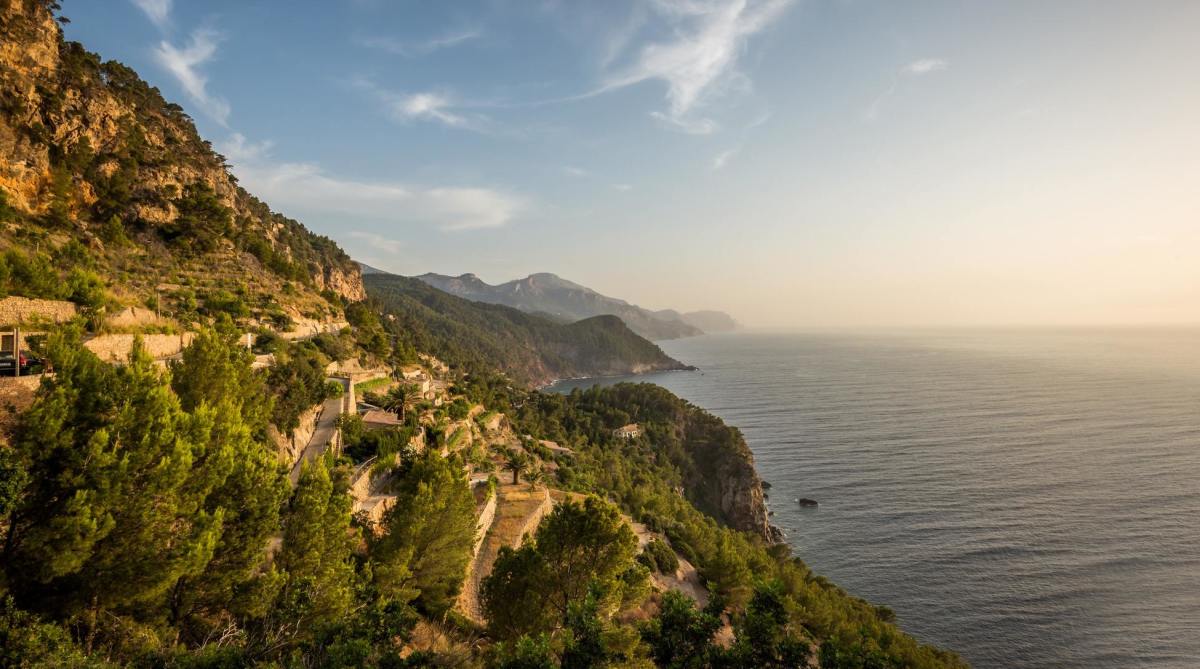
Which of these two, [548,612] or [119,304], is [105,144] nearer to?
[119,304]

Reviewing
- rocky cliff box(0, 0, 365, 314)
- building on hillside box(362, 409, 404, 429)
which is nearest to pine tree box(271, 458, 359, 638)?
building on hillside box(362, 409, 404, 429)

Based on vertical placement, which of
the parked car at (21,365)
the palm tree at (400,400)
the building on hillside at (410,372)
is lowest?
the palm tree at (400,400)

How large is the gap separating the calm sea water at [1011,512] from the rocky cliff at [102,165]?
227 feet

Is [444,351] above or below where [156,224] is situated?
below

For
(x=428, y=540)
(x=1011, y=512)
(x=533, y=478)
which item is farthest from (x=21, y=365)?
(x=1011, y=512)

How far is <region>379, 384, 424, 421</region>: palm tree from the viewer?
35.7 metres

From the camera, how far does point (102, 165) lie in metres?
47.4

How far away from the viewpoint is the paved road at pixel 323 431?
25516mm

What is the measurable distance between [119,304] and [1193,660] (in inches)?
2813

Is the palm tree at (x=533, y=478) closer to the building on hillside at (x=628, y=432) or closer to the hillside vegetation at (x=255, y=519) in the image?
the hillside vegetation at (x=255, y=519)

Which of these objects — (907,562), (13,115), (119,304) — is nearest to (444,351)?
(13,115)

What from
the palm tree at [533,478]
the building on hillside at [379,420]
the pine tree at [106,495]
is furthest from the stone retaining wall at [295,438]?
the palm tree at [533,478]

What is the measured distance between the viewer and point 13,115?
3972 cm

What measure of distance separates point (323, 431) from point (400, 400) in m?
8.16
